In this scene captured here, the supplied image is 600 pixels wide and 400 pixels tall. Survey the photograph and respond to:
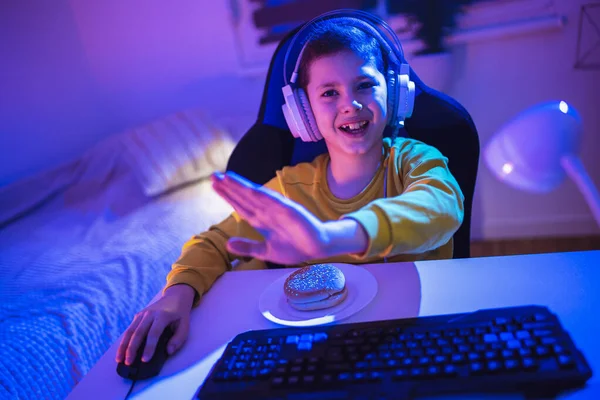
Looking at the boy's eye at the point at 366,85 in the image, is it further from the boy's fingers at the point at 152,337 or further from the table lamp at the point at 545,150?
the boy's fingers at the point at 152,337

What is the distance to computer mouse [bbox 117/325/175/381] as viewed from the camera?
2.06ft

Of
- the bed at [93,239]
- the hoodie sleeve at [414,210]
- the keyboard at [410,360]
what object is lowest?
the bed at [93,239]

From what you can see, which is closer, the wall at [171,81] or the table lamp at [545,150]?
the table lamp at [545,150]

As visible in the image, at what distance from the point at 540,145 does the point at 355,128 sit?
0.28m

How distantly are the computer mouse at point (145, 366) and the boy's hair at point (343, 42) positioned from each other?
529 millimetres

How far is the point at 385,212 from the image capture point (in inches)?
23.2

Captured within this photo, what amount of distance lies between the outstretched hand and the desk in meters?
0.20

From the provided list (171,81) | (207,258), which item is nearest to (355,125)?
(207,258)

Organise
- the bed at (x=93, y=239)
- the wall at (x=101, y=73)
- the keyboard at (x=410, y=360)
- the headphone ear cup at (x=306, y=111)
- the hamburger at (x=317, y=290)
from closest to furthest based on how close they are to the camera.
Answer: the keyboard at (x=410, y=360), the hamburger at (x=317, y=290), the headphone ear cup at (x=306, y=111), the bed at (x=93, y=239), the wall at (x=101, y=73)

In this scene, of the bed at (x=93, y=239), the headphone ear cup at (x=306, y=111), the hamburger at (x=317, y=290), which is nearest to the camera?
the hamburger at (x=317, y=290)

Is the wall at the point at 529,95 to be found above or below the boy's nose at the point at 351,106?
below

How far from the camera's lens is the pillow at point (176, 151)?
1.75m

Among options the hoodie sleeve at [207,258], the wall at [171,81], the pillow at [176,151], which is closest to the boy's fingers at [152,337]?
the hoodie sleeve at [207,258]

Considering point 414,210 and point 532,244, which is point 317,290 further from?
point 532,244
